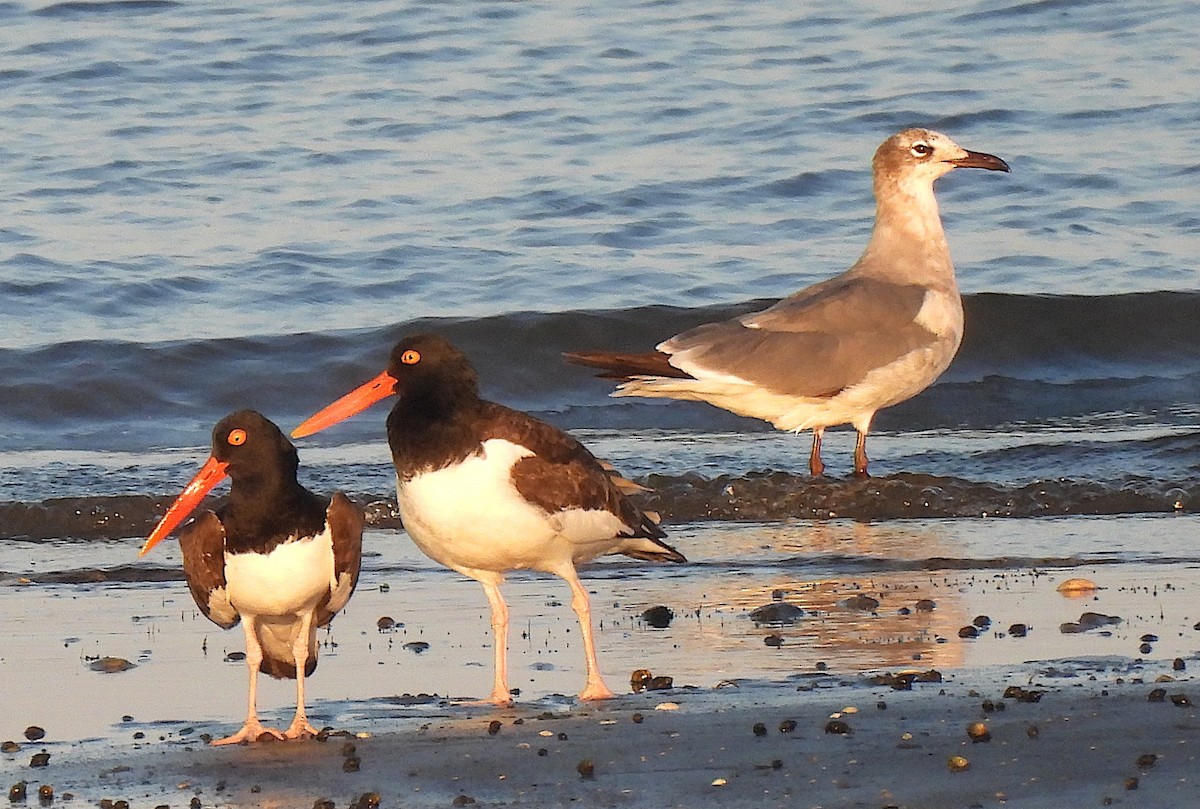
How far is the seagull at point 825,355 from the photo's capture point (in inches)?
386

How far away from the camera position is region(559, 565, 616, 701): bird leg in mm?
5719

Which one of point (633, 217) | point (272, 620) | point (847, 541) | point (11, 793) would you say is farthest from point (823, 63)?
point (11, 793)

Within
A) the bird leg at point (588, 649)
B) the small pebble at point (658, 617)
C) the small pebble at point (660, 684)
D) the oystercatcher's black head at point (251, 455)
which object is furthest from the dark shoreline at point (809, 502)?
the small pebble at point (660, 684)

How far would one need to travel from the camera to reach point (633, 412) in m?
12.2

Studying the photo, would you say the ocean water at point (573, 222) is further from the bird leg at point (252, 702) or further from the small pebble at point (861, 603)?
the bird leg at point (252, 702)

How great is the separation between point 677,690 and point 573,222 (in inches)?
375

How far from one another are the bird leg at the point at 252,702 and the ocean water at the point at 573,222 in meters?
3.56

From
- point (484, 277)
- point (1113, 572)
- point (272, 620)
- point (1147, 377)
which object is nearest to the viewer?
point (272, 620)

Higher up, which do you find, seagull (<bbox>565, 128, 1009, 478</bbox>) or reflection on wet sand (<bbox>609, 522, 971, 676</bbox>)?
seagull (<bbox>565, 128, 1009, 478</bbox>)

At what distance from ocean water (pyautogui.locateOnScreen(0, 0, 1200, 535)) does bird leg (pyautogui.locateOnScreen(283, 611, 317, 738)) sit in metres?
3.61

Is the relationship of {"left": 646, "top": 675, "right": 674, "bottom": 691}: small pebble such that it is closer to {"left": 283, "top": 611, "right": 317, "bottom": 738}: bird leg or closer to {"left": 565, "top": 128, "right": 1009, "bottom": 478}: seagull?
{"left": 283, "top": 611, "right": 317, "bottom": 738}: bird leg

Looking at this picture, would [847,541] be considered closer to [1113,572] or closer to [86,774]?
[1113,572]

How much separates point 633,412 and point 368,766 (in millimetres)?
7299

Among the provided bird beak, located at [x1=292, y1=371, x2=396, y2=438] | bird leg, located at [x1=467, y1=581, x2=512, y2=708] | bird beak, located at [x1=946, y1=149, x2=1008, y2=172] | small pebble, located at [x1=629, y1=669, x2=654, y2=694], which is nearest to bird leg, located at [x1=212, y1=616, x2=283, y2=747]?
bird leg, located at [x1=467, y1=581, x2=512, y2=708]
